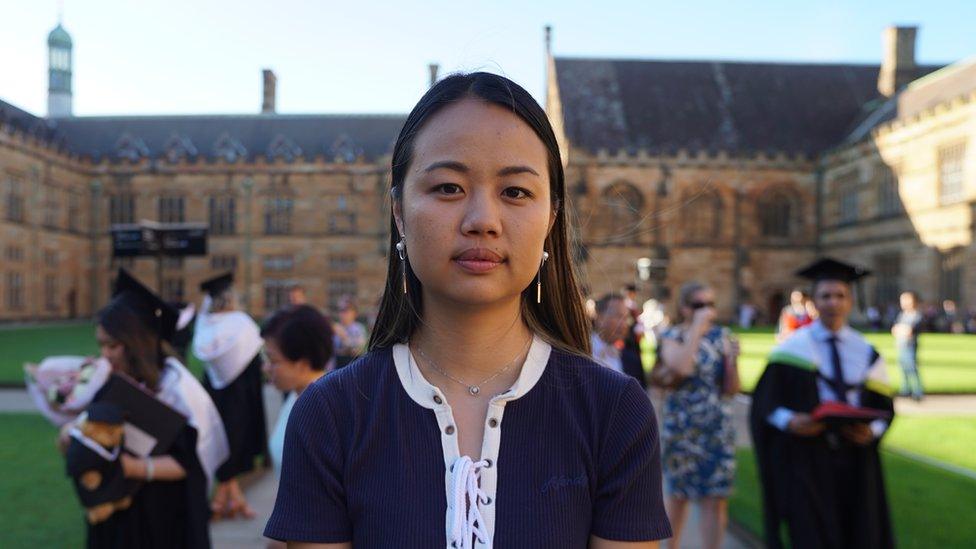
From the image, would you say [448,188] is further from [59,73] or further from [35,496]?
[59,73]

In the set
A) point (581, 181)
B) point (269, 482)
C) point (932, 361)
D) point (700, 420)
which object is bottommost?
point (269, 482)

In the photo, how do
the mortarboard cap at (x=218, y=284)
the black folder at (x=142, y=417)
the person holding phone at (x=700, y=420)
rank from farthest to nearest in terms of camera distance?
the mortarboard cap at (x=218, y=284)
the person holding phone at (x=700, y=420)
the black folder at (x=142, y=417)

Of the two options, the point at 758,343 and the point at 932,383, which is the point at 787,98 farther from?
the point at 932,383

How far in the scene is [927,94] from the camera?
31.8 m

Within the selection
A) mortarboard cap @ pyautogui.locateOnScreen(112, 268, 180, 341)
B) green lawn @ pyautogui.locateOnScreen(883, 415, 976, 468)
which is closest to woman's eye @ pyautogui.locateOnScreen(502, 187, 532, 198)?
mortarboard cap @ pyautogui.locateOnScreen(112, 268, 180, 341)

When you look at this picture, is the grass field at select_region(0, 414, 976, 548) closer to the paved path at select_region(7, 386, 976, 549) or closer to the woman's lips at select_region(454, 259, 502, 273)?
the paved path at select_region(7, 386, 976, 549)

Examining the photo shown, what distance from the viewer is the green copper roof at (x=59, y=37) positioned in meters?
48.3

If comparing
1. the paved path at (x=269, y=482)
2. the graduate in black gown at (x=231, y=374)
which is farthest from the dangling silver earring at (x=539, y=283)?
the graduate in black gown at (x=231, y=374)

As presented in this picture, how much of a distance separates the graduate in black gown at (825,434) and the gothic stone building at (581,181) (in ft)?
93.5

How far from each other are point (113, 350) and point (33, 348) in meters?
19.1

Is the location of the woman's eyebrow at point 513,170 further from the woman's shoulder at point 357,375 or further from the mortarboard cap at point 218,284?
the mortarboard cap at point 218,284

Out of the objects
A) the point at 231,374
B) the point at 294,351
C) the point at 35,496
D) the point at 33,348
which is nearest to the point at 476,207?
the point at 294,351

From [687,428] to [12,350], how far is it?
19589 millimetres

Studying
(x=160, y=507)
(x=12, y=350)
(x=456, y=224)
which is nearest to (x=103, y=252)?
(x=12, y=350)
